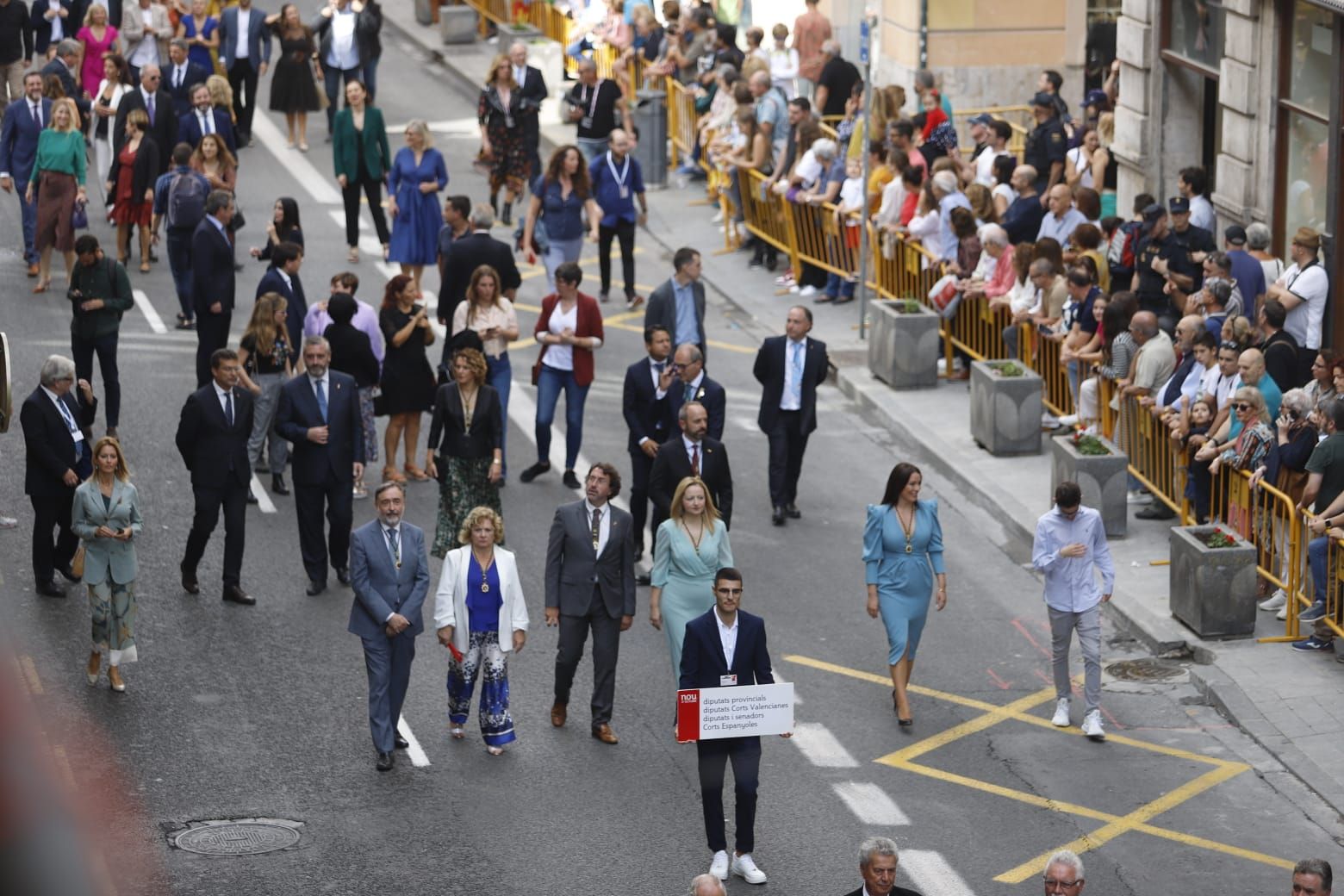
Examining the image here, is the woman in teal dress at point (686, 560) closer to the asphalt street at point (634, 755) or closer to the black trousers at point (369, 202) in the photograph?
the asphalt street at point (634, 755)

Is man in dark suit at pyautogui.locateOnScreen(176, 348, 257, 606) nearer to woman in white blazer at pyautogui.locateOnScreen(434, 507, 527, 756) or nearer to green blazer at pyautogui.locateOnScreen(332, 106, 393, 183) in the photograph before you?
woman in white blazer at pyautogui.locateOnScreen(434, 507, 527, 756)

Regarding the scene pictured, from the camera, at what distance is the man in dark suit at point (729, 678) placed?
30.0 feet

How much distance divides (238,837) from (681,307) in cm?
722

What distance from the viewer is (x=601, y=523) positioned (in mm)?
10969

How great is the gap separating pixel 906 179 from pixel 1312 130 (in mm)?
4121

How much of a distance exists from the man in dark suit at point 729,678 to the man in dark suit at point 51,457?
17.1 ft

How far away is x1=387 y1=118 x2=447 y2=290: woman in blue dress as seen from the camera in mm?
19922

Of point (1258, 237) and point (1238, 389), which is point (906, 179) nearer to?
point (1258, 237)

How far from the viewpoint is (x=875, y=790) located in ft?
34.3

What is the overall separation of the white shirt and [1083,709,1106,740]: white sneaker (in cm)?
297

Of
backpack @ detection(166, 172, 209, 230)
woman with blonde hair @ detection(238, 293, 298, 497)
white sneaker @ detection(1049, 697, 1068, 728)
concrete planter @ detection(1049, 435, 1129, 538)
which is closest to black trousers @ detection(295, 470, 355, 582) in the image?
woman with blonde hair @ detection(238, 293, 298, 497)

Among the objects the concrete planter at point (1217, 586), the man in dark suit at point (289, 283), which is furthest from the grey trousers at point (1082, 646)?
the man in dark suit at point (289, 283)

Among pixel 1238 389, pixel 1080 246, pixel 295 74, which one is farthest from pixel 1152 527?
pixel 295 74

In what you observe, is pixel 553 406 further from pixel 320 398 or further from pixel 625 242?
pixel 625 242
